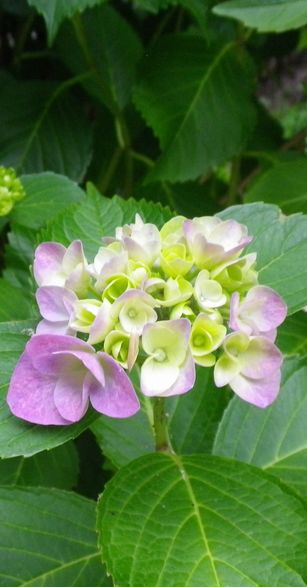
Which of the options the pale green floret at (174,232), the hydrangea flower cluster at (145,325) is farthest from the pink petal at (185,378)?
the pale green floret at (174,232)

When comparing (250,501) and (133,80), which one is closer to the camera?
(250,501)

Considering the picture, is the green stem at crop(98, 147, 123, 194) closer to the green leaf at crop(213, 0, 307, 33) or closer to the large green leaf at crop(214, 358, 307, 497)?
the green leaf at crop(213, 0, 307, 33)

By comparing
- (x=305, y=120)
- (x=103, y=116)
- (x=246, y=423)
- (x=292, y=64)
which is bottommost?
(x=305, y=120)

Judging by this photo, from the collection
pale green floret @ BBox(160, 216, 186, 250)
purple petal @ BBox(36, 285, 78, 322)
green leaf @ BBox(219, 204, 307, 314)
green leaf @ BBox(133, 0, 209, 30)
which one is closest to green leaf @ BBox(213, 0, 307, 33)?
green leaf @ BBox(133, 0, 209, 30)

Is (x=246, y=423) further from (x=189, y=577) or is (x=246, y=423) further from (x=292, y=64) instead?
(x=292, y=64)

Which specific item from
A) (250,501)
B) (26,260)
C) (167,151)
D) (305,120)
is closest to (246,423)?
(250,501)

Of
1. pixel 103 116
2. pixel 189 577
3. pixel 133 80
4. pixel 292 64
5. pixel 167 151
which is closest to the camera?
pixel 189 577

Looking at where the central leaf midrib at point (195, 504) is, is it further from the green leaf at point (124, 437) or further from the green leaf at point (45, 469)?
the green leaf at point (45, 469)
